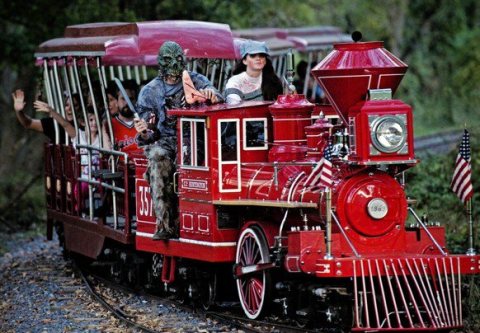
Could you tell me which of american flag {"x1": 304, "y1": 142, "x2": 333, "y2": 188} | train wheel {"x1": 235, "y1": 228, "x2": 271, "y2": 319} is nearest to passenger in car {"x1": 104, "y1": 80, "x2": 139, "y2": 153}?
train wheel {"x1": 235, "y1": 228, "x2": 271, "y2": 319}

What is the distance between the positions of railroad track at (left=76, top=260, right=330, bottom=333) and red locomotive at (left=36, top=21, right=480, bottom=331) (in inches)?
6.2

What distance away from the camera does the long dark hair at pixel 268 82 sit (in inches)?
567

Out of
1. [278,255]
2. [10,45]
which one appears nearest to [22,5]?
[10,45]

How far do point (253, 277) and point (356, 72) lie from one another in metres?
2.53

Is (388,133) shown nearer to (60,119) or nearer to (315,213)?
(315,213)

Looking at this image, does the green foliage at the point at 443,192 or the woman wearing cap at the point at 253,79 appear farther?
the green foliage at the point at 443,192

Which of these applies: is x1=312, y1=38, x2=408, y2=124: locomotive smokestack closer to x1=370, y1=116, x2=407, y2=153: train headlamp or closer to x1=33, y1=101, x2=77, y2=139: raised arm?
x1=370, y1=116, x2=407, y2=153: train headlamp

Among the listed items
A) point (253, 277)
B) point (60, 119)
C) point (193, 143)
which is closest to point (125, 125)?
point (60, 119)

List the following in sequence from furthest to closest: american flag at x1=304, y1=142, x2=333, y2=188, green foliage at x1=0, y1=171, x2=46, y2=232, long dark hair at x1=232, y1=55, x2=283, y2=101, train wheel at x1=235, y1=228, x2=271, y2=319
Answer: green foliage at x1=0, y1=171, x2=46, y2=232, long dark hair at x1=232, y1=55, x2=283, y2=101, train wheel at x1=235, y1=228, x2=271, y2=319, american flag at x1=304, y1=142, x2=333, y2=188

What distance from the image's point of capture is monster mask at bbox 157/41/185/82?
1397 centimetres

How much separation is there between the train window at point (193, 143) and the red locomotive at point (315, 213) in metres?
0.02

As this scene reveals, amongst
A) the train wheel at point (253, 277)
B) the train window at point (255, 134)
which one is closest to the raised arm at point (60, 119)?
the train window at point (255, 134)

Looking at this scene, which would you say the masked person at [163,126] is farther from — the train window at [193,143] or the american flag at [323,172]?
the american flag at [323,172]

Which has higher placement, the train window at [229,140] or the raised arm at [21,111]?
the raised arm at [21,111]
